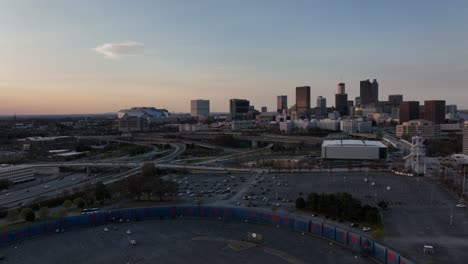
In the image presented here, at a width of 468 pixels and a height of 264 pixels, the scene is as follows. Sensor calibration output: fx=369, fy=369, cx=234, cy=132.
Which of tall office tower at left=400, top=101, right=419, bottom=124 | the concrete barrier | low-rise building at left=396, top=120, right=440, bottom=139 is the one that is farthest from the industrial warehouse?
tall office tower at left=400, top=101, right=419, bottom=124

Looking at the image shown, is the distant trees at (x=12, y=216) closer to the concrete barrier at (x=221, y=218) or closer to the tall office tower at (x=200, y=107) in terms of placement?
the concrete barrier at (x=221, y=218)

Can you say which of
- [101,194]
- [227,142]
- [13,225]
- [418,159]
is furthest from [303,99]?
[13,225]

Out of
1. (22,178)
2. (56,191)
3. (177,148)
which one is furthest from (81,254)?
(177,148)

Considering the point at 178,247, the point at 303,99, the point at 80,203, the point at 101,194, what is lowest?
the point at 178,247

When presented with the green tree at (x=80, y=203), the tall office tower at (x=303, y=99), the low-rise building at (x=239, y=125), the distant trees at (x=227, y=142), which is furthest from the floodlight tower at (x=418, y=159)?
the tall office tower at (x=303, y=99)

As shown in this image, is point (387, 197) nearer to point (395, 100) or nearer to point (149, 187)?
point (149, 187)
